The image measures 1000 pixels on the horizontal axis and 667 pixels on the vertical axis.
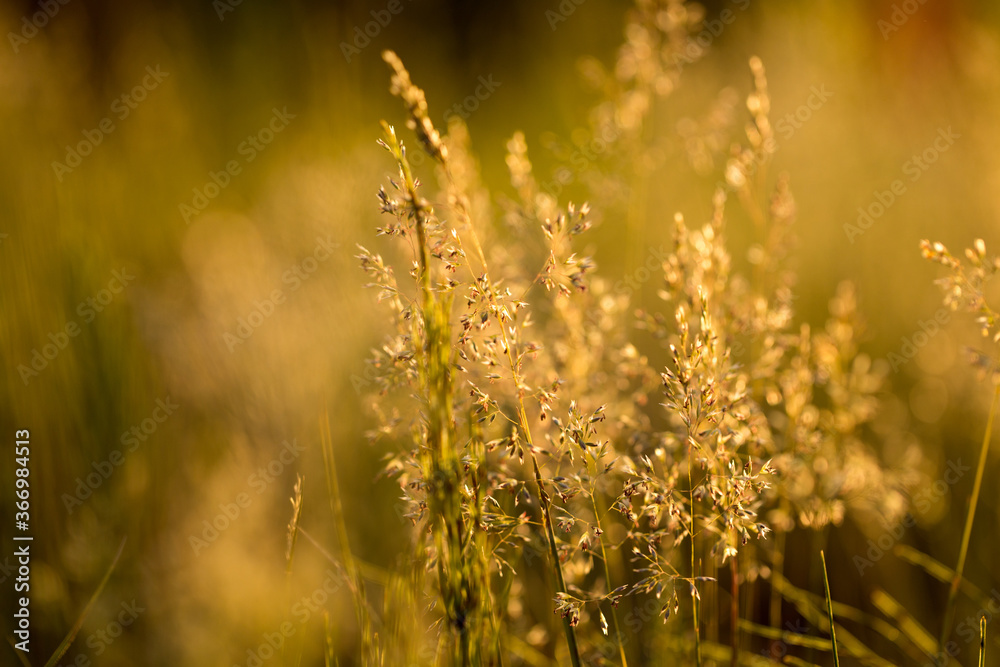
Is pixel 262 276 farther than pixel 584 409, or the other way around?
pixel 262 276

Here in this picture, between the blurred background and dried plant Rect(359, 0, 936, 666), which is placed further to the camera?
the blurred background

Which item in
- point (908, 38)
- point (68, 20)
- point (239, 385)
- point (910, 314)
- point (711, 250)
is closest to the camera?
point (711, 250)

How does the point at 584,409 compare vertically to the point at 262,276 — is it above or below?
below

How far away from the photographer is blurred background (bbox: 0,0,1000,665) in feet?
6.18

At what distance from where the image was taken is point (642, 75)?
1.88 metres

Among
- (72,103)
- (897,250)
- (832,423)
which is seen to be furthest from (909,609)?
(72,103)

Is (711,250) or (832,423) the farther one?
(832,423)

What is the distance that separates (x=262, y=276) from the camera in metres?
2.95

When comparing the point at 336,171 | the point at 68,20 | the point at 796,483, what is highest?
the point at 68,20

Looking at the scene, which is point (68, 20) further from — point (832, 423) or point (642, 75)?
point (832, 423)

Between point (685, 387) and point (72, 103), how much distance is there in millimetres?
3920

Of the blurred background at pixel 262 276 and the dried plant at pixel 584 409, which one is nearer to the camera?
the dried plant at pixel 584 409

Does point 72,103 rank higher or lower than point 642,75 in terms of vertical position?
higher

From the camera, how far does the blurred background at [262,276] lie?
188 centimetres
